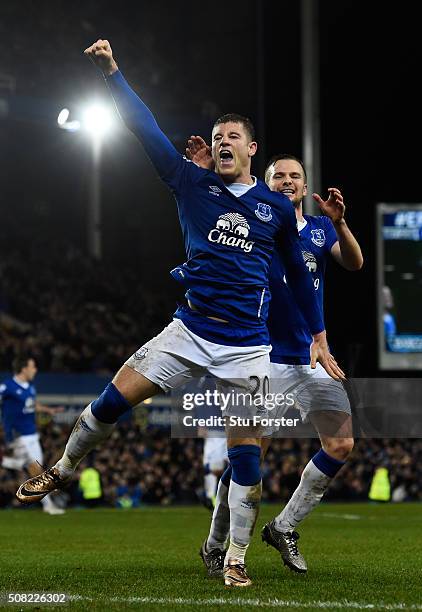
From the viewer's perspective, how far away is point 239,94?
1238 inches

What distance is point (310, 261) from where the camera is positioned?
6.97 metres

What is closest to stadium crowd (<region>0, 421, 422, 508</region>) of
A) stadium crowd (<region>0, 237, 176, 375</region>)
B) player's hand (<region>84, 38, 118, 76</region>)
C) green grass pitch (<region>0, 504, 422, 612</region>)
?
stadium crowd (<region>0, 237, 176, 375</region>)

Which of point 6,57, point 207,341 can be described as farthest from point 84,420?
point 6,57

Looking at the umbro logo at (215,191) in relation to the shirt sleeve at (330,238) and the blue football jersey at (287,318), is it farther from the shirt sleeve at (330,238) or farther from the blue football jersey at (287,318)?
the shirt sleeve at (330,238)

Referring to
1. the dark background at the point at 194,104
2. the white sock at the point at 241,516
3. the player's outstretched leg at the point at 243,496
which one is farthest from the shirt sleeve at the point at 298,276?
the dark background at the point at 194,104

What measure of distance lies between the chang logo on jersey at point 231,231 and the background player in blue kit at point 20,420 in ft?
33.4

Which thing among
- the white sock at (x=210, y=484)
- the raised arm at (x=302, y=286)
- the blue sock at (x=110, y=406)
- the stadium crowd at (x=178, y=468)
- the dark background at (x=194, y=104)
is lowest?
the stadium crowd at (x=178, y=468)

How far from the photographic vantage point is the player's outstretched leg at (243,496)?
5758 mm

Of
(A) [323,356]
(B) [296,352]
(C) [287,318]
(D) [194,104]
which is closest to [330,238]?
(C) [287,318]

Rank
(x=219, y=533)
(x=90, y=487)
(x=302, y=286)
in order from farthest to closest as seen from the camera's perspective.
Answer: (x=90, y=487), (x=219, y=533), (x=302, y=286)

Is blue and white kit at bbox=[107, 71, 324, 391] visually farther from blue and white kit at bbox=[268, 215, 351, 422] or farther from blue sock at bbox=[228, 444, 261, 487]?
blue and white kit at bbox=[268, 215, 351, 422]

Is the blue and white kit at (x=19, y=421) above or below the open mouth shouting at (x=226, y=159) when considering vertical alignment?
below

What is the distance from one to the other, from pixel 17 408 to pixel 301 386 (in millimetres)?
9502

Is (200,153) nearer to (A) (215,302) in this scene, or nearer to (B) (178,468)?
(A) (215,302)
